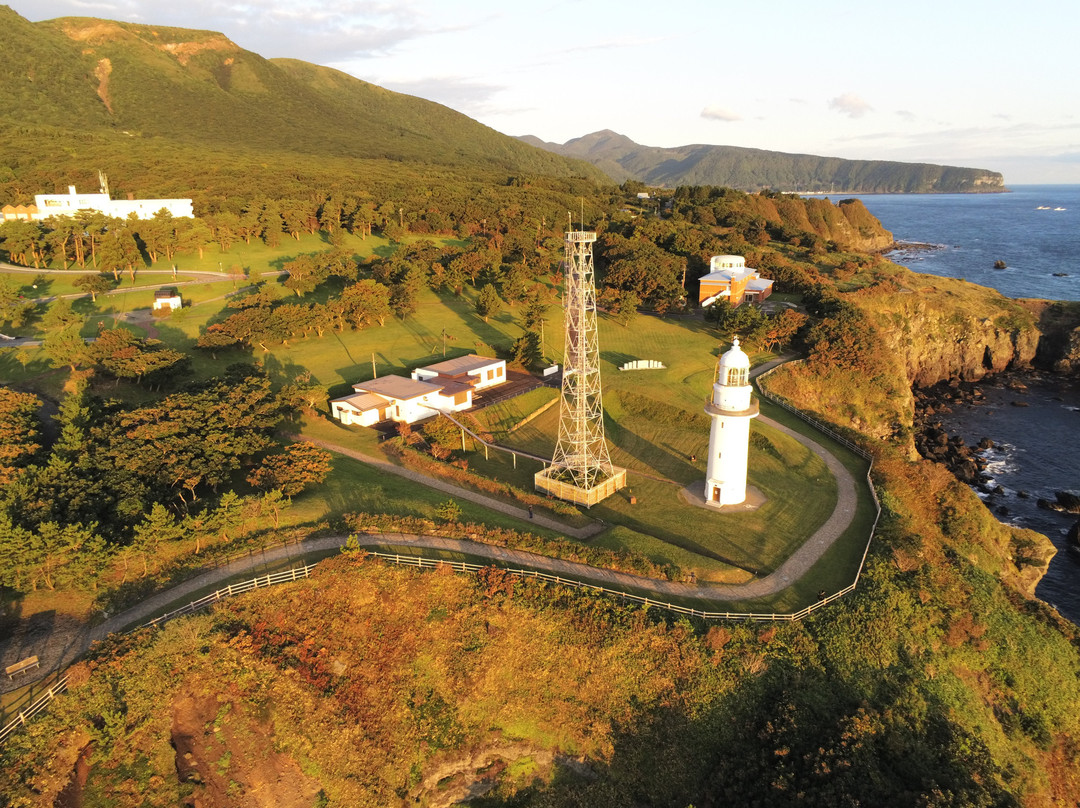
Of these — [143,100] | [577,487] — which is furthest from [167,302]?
[143,100]

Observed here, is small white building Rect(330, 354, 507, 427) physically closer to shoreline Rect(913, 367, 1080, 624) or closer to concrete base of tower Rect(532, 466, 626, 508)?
concrete base of tower Rect(532, 466, 626, 508)

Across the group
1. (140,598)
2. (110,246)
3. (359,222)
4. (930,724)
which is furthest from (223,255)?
(930,724)

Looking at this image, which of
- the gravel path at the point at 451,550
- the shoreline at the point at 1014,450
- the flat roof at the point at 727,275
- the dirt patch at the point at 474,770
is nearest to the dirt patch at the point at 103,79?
the flat roof at the point at 727,275

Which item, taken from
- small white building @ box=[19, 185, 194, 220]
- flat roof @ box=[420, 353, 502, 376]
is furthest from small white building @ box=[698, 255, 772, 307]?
small white building @ box=[19, 185, 194, 220]

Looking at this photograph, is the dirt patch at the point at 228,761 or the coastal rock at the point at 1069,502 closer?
the dirt patch at the point at 228,761

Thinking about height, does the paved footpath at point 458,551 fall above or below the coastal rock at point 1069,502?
above

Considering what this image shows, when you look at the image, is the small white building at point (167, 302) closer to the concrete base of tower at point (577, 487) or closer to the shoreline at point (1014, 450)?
the concrete base of tower at point (577, 487)

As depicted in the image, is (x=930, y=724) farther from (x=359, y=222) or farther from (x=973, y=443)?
(x=359, y=222)
